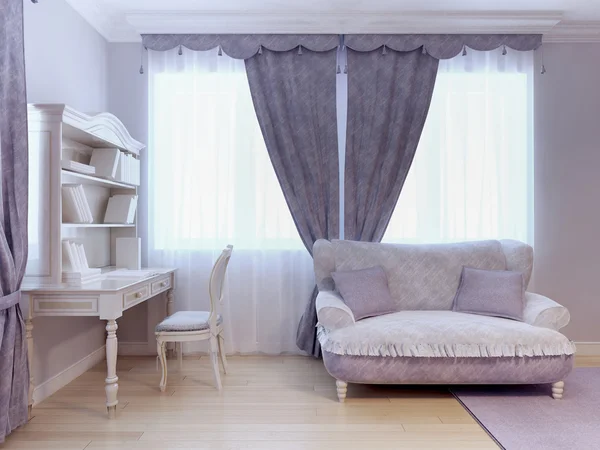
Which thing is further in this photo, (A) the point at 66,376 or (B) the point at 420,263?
(B) the point at 420,263

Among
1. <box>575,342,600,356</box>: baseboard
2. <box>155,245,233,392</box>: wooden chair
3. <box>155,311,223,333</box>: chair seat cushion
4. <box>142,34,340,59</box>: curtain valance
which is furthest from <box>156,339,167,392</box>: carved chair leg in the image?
<box>575,342,600,356</box>: baseboard

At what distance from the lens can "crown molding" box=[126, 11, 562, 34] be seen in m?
3.81

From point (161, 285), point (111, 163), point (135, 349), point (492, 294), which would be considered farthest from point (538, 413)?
point (111, 163)

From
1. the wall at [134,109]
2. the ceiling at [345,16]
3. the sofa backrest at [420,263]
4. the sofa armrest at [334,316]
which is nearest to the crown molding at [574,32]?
the ceiling at [345,16]

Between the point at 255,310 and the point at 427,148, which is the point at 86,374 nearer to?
the point at 255,310

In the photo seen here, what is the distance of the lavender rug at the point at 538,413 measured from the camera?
94.8 inches

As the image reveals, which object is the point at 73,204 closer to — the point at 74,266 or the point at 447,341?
the point at 74,266

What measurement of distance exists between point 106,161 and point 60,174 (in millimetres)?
697

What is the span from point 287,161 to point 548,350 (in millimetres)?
2275

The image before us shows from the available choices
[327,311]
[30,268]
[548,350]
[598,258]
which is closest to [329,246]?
[327,311]

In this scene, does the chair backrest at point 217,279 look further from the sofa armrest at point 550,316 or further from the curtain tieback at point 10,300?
the sofa armrest at point 550,316

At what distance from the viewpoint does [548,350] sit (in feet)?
9.53

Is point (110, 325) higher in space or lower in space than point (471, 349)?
higher

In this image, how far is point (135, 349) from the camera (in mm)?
4062
